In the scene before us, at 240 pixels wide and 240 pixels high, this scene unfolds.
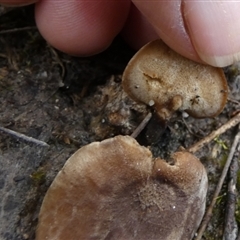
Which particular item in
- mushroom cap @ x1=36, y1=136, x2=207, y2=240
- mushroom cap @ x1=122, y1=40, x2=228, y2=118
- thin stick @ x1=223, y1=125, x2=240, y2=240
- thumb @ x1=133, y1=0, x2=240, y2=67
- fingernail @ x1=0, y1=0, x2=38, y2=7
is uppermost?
thumb @ x1=133, y1=0, x2=240, y2=67

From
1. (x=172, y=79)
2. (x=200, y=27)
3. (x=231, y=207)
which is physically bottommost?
(x=231, y=207)

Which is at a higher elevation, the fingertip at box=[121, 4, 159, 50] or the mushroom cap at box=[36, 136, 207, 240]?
the fingertip at box=[121, 4, 159, 50]

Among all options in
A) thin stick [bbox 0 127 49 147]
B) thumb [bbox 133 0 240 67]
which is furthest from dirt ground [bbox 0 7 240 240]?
thumb [bbox 133 0 240 67]

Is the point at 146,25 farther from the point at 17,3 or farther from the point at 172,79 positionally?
the point at 17,3

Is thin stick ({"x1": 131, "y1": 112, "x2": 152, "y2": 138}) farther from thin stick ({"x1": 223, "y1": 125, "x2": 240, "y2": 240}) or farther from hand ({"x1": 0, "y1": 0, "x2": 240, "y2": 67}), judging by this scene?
thin stick ({"x1": 223, "y1": 125, "x2": 240, "y2": 240})

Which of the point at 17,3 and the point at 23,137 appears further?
the point at 17,3

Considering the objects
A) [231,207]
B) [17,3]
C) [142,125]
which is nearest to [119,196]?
[142,125]

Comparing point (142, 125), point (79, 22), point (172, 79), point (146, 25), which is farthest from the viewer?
point (146, 25)

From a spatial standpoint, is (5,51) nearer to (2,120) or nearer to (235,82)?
(2,120)
